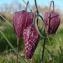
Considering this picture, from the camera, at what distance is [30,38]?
A: 53.0 inches

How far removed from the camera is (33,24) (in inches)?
53.7

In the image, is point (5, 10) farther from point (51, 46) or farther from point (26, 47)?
point (26, 47)

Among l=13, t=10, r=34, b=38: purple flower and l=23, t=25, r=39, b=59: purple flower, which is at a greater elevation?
l=13, t=10, r=34, b=38: purple flower

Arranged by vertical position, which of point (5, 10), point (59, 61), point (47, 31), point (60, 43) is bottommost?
point (5, 10)

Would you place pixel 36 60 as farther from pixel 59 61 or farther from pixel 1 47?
pixel 1 47

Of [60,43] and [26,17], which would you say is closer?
[26,17]

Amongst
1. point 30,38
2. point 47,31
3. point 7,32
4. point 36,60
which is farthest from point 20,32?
point 7,32

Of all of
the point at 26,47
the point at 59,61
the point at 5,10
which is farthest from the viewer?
the point at 5,10

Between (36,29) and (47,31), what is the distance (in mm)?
125

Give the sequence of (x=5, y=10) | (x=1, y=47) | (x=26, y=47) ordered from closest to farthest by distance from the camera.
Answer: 1. (x=26, y=47)
2. (x=1, y=47)
3. (x=5, y=10)

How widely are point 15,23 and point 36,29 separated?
10 cm

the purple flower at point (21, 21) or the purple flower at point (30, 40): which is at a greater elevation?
the purple flower at point (21, 21)

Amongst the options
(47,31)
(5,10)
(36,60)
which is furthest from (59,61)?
(5,10)

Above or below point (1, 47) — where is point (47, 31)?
above
